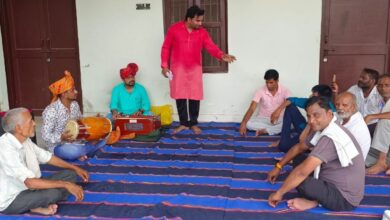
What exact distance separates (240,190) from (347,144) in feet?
3.39

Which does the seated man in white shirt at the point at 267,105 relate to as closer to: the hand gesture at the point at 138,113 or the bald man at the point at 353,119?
the hand gesture at the point at 138,113

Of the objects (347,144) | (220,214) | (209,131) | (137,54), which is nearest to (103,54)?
(137,54)

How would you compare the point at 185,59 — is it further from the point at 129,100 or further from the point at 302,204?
the point at 302,204

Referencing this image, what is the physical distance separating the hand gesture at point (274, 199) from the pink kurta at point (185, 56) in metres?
2.47

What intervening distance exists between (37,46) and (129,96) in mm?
1927

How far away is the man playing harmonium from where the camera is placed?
13.3 ft

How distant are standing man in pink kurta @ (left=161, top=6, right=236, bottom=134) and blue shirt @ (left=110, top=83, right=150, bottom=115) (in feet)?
1.59

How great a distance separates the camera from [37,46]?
20.5ft

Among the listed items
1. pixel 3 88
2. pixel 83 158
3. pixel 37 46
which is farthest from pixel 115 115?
pixel 3 88

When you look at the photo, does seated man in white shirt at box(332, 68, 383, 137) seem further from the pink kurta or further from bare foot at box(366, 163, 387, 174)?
the pink kurta

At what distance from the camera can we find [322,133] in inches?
105

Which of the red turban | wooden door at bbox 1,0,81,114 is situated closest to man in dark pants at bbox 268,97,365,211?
the red turban

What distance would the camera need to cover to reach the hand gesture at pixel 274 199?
290 cm

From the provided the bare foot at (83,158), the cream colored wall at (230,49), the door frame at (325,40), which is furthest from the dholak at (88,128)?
the door frame at (325,40)
